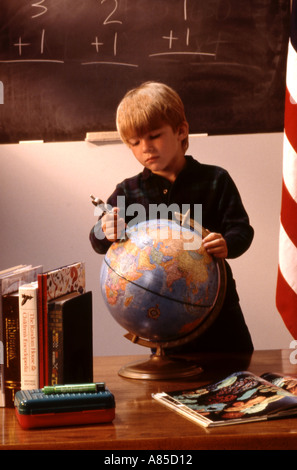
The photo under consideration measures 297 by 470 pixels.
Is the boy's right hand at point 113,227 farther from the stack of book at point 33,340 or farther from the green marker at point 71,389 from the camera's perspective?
the green marker at point 71,389

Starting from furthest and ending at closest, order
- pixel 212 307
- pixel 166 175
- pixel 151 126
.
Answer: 1. pixel 166 175
2. pixel 151 126
3. pixel 212 307

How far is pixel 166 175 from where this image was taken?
1958 millimetres

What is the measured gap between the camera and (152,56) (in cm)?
283

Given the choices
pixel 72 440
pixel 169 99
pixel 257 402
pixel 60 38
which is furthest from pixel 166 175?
pixel 60 38

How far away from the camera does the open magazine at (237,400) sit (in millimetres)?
1194

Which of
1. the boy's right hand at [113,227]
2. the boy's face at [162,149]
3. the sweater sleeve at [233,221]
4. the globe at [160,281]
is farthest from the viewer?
the boy's face at [162,149]

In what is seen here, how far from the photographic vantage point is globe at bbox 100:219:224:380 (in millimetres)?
1447

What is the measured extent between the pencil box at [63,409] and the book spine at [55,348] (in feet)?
0.43

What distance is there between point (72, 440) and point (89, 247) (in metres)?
1.86

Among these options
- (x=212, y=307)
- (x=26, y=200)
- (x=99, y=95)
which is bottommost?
(x=212, y=307)

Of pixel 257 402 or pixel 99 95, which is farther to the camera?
pixel 99 95

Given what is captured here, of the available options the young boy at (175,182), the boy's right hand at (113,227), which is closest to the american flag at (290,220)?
the young boy at (175,182)

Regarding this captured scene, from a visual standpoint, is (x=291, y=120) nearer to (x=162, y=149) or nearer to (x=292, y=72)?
(x=292, y=72)
